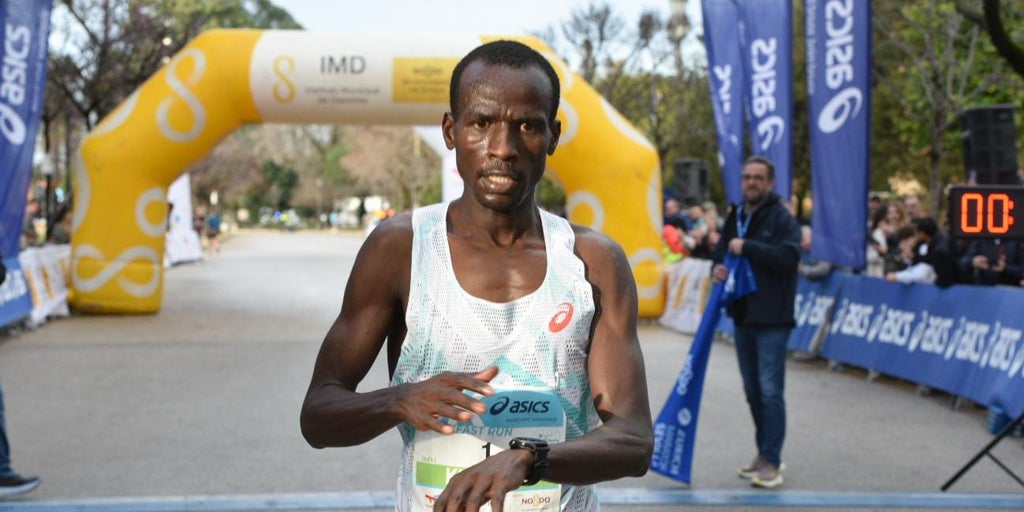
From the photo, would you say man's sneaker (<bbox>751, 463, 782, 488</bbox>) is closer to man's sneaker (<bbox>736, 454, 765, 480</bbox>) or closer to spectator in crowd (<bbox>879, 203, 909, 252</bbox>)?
man's sneaker (<bbox>736, 454, 765, 480</bbox>)

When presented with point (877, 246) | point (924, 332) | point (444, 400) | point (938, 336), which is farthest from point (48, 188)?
point (444, 400)

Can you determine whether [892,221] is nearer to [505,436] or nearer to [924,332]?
[924,332]

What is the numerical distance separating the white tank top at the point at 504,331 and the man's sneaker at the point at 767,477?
451 cm

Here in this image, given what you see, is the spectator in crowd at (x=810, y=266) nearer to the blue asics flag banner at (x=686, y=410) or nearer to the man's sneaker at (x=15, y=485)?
the blue asics flag banner at (x=686, y=410)

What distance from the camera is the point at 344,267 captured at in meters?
28.8

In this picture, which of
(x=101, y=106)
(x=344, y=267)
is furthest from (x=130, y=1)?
(x=344, y=267)

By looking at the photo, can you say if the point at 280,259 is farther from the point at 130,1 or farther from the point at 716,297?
the point at 716,297

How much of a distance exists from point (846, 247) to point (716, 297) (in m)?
4.81

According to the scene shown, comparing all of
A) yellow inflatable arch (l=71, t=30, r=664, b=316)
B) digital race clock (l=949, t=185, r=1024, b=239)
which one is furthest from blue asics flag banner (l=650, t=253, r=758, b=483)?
yellow inflatable arch (l=71, t=30, r=664, b=316)

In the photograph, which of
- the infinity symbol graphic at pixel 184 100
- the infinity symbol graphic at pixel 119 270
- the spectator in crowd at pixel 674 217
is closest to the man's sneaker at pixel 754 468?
the infinity symbol graphic at pixel 184 100

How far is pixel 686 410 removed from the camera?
259 inches

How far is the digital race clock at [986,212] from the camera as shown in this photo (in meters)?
6.44

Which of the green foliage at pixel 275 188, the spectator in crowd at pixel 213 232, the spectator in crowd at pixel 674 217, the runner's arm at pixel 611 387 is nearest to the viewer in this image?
the runner's arm at pixel 611 387

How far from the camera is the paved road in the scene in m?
6.81
